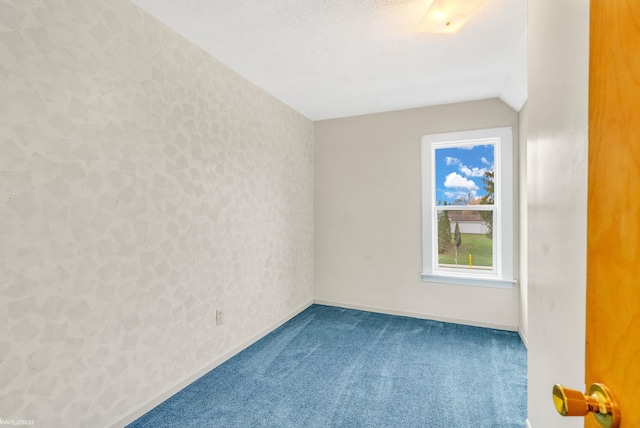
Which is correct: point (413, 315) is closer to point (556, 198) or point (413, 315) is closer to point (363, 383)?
point (363, 383)

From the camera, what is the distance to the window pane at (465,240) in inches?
128

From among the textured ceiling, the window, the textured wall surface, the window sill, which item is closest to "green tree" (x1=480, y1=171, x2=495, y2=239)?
the window

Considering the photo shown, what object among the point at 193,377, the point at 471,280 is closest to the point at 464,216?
the point at 471,280

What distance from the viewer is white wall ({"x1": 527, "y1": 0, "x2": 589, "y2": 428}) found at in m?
0.88

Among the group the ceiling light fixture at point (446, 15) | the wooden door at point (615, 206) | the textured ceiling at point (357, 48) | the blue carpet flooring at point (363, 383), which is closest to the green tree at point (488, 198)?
the textured ceiling at point (357, 48)

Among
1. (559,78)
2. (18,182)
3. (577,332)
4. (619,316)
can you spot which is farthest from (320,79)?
(619,316)

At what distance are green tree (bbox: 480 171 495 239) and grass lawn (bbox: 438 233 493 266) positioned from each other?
100mm

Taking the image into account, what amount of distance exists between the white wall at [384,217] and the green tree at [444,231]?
25cm

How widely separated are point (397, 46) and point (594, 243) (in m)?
2.07

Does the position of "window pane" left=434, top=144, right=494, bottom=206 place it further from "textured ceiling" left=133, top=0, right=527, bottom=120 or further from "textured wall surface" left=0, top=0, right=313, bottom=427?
"textured wall surface" left=0, top=0, right=313, bottom=427

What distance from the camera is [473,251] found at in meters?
3.33

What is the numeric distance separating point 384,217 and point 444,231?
0.68 meters

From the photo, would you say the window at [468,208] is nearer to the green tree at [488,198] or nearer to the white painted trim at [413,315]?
the green tree at [488,198]

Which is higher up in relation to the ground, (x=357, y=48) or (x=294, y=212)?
(x=357, y=48)
